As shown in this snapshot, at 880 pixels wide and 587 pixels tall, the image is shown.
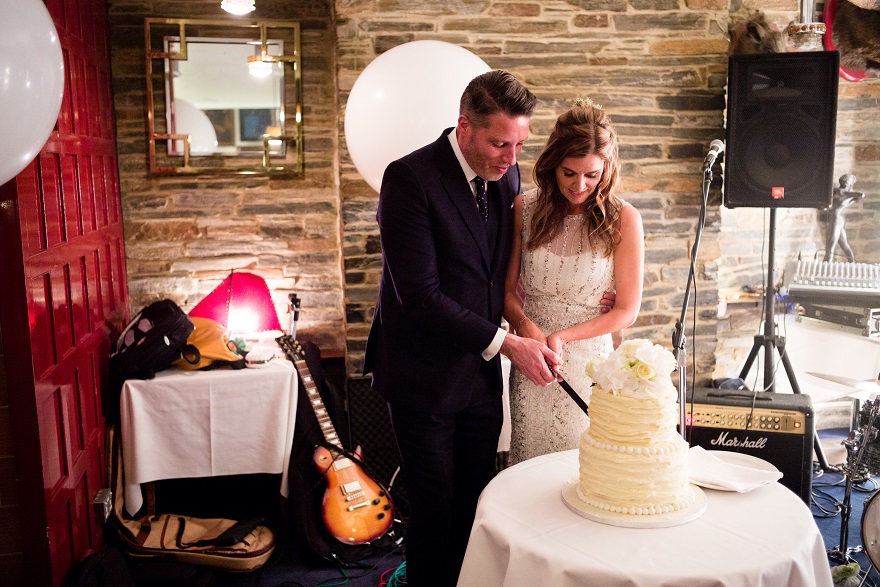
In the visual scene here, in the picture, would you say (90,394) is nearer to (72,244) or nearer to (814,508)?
(72,244)

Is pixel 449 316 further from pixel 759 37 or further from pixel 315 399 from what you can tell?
pixel 759 37

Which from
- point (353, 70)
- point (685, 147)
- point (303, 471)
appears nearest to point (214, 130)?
point (353, 70)

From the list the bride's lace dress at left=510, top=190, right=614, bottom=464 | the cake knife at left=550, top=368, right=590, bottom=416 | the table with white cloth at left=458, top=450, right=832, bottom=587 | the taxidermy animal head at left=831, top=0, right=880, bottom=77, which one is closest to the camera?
the table with white cloth at left=458, top=450, right=832, bottom=587

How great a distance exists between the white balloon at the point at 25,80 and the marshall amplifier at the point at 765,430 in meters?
2.50

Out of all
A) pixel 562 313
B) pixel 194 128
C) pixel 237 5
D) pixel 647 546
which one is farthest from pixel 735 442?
pixel 194 128

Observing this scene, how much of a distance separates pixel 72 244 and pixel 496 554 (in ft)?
6.38

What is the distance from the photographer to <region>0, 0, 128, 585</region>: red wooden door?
2.14m

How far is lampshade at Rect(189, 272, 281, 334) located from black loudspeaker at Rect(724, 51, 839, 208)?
7.35ft

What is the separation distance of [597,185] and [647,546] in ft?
3.42

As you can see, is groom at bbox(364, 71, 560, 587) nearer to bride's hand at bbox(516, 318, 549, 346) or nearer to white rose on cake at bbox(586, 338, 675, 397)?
bride's hand at bbox(516, 318, 549, 346)

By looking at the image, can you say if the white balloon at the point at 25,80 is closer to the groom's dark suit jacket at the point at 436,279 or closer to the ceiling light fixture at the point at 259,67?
the groom's dark suit jacket at the point at 436,279

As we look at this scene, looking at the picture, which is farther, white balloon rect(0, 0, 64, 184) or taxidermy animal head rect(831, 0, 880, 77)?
taxidermy animal head rect(831, 0, 880, 77)

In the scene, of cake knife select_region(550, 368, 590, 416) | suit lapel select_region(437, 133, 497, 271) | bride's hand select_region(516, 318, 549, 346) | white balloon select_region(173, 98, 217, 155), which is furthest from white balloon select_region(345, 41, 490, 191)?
white balloon select_region(173, 98, 217, 155)

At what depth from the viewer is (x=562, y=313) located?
223cm
